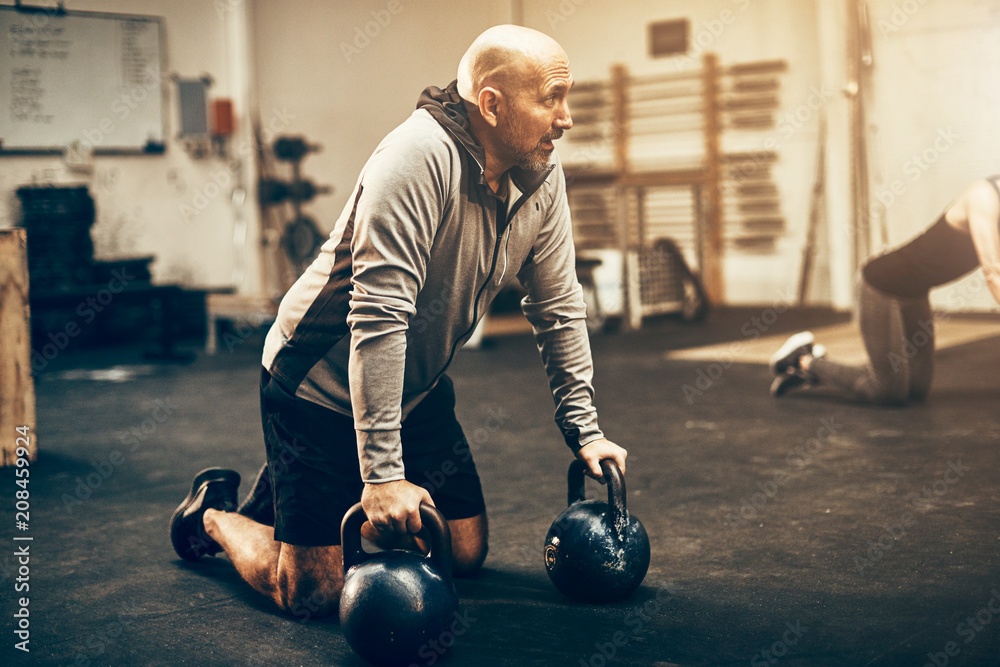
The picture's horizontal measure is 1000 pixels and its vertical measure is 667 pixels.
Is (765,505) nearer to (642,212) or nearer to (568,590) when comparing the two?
(568,590)

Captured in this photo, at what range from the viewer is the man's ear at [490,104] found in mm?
1759

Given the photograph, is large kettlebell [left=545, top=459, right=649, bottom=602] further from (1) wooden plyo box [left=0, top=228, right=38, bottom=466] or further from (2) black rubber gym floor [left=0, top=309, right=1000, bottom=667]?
(1) wooden plyo box [left=0, top=228, right=38, bottom=466]

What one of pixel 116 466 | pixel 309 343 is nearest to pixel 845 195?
pixel 116 466

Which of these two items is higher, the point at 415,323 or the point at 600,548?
the point at 415,323

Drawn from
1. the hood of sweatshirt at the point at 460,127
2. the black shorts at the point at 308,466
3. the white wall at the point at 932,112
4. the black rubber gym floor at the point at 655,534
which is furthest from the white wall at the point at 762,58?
the black shorts at the point at 308,466

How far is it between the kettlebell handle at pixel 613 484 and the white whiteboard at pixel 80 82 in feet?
19.2

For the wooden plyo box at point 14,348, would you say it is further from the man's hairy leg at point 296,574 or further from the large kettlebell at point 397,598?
the large kettlebell at point 397,598

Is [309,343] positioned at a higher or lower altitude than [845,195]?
lower

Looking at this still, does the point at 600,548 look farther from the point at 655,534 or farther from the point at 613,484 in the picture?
the point at 655,534

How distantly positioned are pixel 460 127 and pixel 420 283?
297 millimetres

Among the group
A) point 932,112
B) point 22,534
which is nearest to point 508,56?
point 22,534

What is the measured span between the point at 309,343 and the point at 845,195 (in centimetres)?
630

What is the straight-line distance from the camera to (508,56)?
1.74 metres

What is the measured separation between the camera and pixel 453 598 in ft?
5.60
